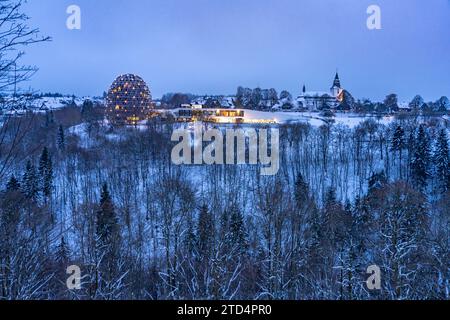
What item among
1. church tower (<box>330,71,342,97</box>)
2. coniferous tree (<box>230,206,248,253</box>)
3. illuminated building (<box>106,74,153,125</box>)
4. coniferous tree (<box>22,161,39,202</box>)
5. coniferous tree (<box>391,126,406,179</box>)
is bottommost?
coniferous tree (<box>230,206,248,253</box>)

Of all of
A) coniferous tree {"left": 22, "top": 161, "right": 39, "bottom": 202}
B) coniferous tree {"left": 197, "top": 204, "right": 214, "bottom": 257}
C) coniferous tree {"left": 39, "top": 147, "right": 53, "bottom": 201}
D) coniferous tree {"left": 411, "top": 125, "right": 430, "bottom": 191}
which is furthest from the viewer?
coniferous tree {"left": 411, "top": 125, "right": 430, "bottom": 191}

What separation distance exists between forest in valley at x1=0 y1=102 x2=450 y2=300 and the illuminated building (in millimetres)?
1904

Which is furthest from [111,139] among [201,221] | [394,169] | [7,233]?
[7,233]

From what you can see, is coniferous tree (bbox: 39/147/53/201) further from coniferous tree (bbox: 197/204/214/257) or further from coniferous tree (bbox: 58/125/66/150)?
coniferous tree (bbox: 197/204/214/257)

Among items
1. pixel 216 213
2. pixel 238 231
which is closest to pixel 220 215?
pixel 216 213

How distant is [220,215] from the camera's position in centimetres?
1122

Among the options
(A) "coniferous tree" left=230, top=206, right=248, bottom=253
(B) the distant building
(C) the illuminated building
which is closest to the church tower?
(B) the distant building

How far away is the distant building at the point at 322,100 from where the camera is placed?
125ft

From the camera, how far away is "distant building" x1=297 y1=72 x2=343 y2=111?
38125 mm

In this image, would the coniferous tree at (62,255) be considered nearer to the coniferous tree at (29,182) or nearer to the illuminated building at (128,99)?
the coniferous tree at (29,182)
